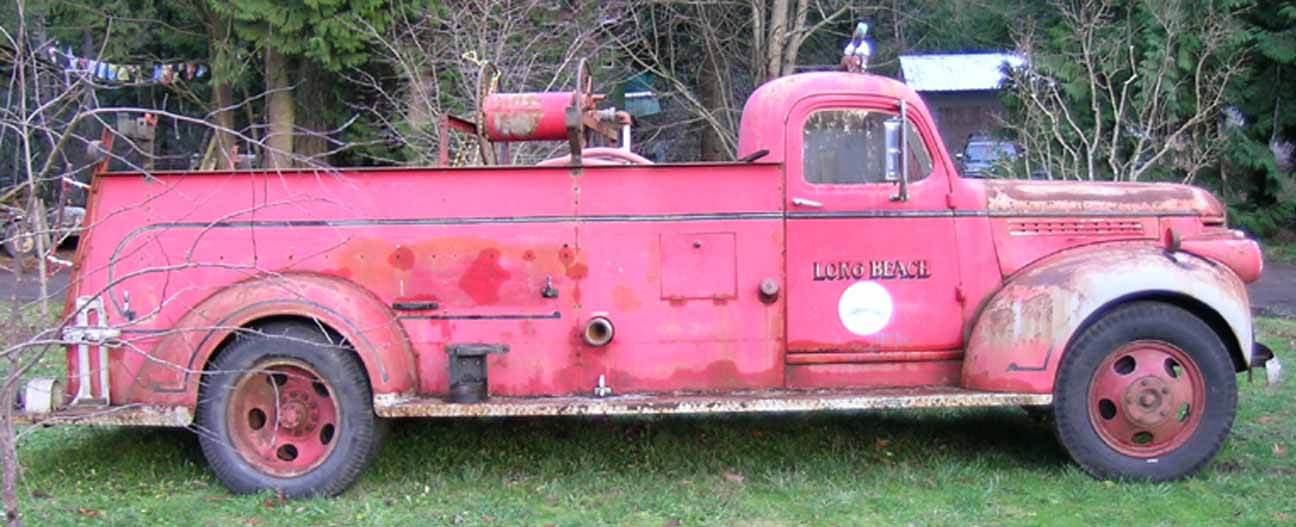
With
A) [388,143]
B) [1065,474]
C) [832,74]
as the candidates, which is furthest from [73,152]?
[1065,474]

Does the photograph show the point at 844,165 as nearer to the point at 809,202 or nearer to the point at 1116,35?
the point at 809,202

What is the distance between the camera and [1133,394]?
6.23 meters

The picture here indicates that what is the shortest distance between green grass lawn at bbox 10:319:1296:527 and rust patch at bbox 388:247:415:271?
1232 mm

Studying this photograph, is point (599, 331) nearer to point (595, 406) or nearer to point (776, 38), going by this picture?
point (595, 406)

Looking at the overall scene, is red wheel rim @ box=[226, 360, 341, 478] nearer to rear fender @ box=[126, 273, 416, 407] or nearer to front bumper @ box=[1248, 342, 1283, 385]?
rear fender @ box=[126, 273, 416, 407]

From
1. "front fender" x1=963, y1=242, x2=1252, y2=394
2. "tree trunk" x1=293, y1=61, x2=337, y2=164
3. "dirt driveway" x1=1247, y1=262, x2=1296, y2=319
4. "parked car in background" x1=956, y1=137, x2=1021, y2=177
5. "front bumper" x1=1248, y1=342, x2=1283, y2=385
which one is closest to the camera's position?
"front fender" x1=963, y1=242, x2=1252, y2=394

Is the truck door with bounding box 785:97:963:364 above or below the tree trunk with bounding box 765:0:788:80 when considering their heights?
below

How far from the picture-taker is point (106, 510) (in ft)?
19.3

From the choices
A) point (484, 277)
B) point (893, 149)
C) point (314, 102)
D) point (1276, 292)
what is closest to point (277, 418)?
point (484, 277)

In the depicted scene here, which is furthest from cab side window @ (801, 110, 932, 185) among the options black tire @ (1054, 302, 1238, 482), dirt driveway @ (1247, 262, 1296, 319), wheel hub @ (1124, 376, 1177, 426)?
dirt driveway @ (1247, 262, 1296, 319)

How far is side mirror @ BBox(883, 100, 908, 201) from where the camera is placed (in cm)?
616

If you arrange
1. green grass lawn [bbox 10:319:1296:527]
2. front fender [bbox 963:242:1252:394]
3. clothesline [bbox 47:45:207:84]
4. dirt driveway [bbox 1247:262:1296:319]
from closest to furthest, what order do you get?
green grass lawn [bbox 10:319:1296:527]
front fender [bbox 963:242:1252:394]
dirt driveway [bbox 1247:262:1296:319]
clothesline [bbox 47:45:207:84]

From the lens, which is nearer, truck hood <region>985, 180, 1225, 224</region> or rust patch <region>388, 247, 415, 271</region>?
rust patch <region>388, 247, 415, 271</region>

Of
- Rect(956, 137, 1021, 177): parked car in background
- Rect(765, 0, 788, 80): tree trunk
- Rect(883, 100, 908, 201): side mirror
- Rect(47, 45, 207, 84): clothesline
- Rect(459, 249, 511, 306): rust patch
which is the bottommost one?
Rect(459, 249, 511, 306): rust patch
